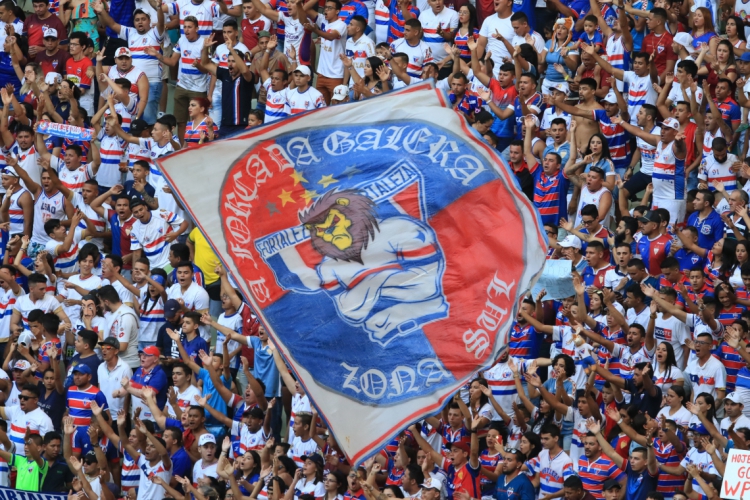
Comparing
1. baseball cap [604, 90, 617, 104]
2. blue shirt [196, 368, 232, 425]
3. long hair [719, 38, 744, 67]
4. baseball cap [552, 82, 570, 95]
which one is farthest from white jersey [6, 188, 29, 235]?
long hair [719, 38, 744, 67]

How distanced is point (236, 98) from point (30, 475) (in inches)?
218

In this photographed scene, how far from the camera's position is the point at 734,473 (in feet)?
25.6

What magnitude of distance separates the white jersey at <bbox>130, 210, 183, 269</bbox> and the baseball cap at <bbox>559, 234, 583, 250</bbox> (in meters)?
4.55

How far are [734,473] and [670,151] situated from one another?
8292 millimetres

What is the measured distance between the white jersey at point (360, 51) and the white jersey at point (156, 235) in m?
2.81

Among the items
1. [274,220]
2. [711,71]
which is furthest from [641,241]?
[274,220]

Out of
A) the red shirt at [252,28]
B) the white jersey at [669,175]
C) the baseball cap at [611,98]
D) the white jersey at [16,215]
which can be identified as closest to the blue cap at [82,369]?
the white jersey at [16,215]

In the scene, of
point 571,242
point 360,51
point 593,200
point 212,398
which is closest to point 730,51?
point 593,200

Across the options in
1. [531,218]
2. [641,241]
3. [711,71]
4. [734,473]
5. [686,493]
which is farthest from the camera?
[711,71]

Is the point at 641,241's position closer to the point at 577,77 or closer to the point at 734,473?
the point at 577,77

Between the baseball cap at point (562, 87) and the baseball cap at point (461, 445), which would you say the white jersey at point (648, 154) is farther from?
the baseball cap at point (461, 445)

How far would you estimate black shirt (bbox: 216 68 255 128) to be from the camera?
60.8 ft

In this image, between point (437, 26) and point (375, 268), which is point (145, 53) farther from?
point (375, 268)

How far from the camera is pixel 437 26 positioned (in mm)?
18250
